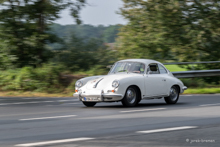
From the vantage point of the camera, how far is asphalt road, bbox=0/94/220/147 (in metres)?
6.31

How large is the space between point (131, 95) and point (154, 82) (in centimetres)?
107

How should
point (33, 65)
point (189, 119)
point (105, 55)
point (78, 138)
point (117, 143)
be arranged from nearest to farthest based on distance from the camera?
point (117, 143) < point (78, 138) < point (189, 119) < point (33, 65) < point (105, 55)

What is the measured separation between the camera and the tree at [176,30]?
24.0 meters

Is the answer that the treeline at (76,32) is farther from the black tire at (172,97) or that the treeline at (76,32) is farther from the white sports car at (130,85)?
the black tire at (172,97)

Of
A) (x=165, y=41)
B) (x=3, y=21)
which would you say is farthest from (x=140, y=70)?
(x=165, y=41)

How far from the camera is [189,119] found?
360 inches

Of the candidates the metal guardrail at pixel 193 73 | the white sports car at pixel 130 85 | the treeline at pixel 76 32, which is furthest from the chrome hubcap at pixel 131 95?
the treeline at pixel 76 32

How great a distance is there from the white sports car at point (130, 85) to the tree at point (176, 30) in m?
10.9

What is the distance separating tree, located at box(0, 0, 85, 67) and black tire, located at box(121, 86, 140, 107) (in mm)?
9067

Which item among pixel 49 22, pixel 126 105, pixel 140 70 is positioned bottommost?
pixel 126 105

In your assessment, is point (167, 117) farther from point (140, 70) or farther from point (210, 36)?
point (210, 36)

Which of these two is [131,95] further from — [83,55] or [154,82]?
[83,55]

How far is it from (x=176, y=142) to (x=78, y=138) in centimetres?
158

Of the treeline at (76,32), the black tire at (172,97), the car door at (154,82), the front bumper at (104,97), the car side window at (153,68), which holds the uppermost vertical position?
the treeline at (76,32)
